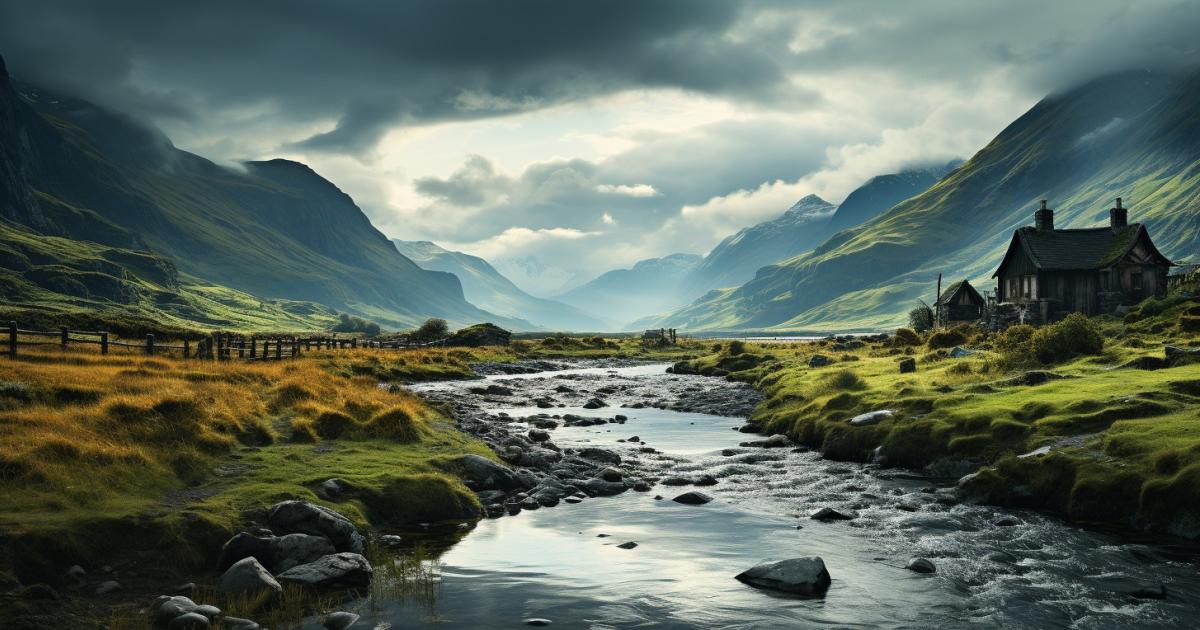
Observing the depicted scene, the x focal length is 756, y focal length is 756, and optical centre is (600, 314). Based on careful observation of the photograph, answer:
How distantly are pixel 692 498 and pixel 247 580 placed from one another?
14.7 m

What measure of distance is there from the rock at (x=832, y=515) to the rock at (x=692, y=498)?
3.92 metres

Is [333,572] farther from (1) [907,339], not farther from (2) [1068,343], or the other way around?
(1) [907,339]

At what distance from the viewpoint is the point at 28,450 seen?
19156 millimetres

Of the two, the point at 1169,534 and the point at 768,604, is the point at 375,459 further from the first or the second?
the point at 1169,534

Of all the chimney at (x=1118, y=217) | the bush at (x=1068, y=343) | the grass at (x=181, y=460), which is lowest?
the grass at (x=181, y=460)

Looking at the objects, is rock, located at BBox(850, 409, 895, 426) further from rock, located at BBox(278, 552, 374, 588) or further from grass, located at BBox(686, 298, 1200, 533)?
rock, located at BBox(278, 552, 374, 588)

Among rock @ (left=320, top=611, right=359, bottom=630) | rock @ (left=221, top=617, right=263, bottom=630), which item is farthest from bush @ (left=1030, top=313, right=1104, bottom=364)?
rock @ (left=221, top=617, right=263, bottom=630)

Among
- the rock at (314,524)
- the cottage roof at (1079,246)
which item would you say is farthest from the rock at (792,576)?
the cottage roof at (1079,246)

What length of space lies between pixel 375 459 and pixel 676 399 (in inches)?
1504

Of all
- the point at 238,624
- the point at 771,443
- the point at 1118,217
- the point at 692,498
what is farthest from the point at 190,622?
the point at 1118,217

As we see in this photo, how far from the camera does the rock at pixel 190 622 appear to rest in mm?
13703

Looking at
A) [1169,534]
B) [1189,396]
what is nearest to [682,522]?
[1169,534]

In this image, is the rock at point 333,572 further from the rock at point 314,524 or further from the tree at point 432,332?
the tree at point 432,332

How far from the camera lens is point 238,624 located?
46.2 feet
